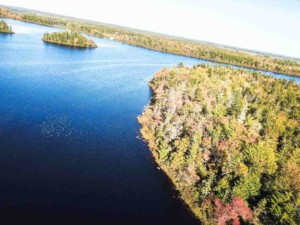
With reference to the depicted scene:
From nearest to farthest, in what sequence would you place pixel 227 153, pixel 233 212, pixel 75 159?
pixel 233 212 < pixel 75 159 < pixel 227 153

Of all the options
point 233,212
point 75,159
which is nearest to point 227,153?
point 233,212

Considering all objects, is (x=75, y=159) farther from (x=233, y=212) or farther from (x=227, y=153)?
(x=227, y=153)

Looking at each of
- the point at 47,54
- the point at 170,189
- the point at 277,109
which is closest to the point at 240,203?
the point at 170,189

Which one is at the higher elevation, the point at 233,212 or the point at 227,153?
the point at 227,153

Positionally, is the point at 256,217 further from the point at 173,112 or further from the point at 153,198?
the point at 173,112

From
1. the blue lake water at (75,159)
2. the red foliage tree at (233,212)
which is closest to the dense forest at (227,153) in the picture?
the red foliage tree at (233,212)

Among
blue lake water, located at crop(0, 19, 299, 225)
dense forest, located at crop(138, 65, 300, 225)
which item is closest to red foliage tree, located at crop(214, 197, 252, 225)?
dense forest, located at crop(138, 65, 300, 225)

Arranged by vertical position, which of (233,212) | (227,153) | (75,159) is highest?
(227,153)
